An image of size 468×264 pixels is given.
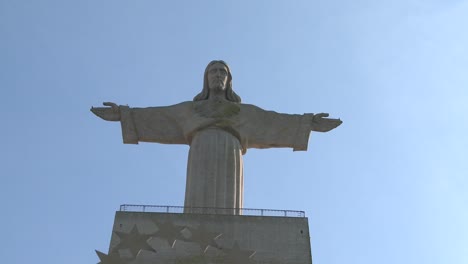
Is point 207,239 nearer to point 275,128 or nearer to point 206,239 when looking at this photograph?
point 206,239

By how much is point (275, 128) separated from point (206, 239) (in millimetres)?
5331

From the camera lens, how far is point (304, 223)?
1791cm

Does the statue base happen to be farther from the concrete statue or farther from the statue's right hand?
the statue's right hand

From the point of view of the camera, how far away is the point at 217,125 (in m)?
20.4

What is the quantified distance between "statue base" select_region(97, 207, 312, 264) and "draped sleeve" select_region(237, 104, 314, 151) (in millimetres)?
3390

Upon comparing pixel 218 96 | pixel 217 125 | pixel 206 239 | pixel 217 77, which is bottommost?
pixel 206 239

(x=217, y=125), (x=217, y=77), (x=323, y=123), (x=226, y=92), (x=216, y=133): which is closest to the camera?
(x=216, y=133)

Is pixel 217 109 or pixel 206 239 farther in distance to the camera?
pixel 217 109

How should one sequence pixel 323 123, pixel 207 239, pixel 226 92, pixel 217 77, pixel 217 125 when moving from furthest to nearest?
pixel 226 92, pixel 217 77, pixel 323 123, pixel 217 125, pixel 207 239

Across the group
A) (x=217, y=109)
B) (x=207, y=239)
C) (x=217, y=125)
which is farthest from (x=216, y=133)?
(x=207, y=239)

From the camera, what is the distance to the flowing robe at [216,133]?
19.5 meters

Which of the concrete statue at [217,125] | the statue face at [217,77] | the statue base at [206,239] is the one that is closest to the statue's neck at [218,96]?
the concrete statue at [217,125]

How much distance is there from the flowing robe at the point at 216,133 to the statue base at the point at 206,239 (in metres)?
1.53

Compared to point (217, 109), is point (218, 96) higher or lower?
higher
